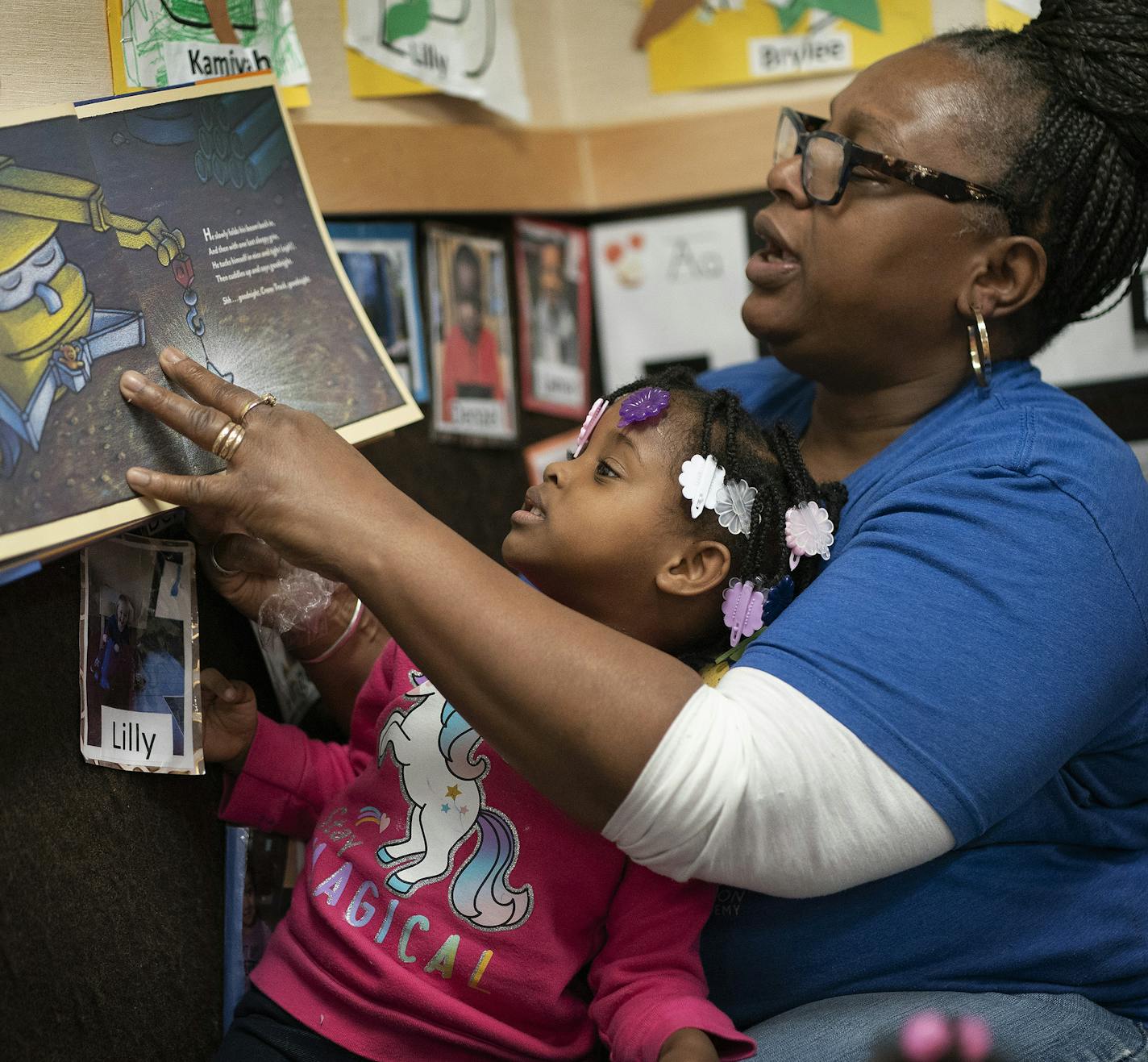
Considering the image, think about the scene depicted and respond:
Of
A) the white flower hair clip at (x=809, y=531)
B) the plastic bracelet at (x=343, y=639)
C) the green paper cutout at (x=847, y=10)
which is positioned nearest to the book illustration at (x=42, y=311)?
the plastic bracelet at (x=343, y=639)

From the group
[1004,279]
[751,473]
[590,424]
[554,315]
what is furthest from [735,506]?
[554,315]

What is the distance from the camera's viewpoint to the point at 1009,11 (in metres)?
1.65

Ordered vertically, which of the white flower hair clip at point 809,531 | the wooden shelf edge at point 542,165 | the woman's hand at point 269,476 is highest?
the wooden shelf edge at point 542,165

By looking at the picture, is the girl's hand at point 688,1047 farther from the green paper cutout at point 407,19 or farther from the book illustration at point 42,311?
the green paper cutout at point 407,19

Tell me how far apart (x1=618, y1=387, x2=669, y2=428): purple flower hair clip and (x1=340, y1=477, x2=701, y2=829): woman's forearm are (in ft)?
0.95

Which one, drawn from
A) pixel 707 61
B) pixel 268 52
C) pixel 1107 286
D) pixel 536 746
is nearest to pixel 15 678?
pixel 536 746

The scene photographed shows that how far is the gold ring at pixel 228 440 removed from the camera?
915 millimetres

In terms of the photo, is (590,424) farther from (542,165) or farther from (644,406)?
(542,165)

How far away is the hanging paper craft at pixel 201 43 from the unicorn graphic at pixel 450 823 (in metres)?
0.67

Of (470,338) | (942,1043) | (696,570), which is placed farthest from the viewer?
(470,338)

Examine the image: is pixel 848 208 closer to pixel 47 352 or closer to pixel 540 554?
pixel 540 554

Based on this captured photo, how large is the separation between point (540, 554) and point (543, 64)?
96cm

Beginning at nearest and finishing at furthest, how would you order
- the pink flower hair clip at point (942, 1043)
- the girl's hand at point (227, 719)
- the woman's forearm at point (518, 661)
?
the pink flower hair clip at point (942, 1043)
the woman's forearm at point (518, 661)
the girl's hand at point (227, 719)

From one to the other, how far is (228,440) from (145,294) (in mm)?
190
